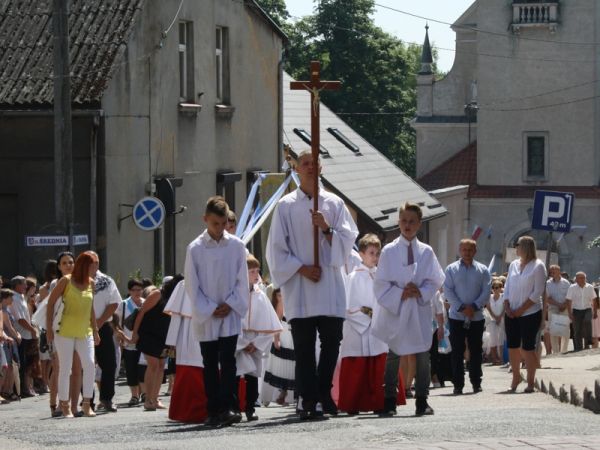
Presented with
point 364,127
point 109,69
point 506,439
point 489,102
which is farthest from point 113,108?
point 364,127

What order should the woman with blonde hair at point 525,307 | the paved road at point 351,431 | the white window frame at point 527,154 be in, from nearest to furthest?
the paved road at point 351,431
the woman with blonde hair at point 525,307
the white window frame at point 527,154

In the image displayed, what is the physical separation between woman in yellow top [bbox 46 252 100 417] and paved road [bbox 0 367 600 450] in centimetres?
71

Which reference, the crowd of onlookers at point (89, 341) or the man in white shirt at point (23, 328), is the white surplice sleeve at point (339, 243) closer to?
the crowd of onlookers at point (89, 341)

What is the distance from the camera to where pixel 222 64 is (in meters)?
33.1

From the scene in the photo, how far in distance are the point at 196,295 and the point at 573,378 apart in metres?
8.11

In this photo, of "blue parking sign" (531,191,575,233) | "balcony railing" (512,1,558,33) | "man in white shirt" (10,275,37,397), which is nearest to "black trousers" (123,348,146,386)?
"man in white shirt" (10,275,37,397)

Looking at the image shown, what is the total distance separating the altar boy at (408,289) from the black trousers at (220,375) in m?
1.46

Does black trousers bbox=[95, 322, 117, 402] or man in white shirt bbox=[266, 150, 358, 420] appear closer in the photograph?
man in white shirt bbox=[266, 150, 358, 420]

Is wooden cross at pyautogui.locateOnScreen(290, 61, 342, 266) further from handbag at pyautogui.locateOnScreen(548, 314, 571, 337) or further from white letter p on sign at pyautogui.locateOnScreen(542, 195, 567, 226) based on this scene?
handbag at pyautogui.locateOnScreen(548, 314, 571, 337)

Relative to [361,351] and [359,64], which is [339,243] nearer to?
[361,351]

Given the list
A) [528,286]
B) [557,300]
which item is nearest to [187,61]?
[557,300]

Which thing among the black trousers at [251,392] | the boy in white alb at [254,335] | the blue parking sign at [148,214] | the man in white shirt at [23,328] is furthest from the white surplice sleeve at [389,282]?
the blue parking sign at [148,214]

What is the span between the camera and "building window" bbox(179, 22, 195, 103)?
3055 centimetres

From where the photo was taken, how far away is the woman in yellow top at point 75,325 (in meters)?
15.1
